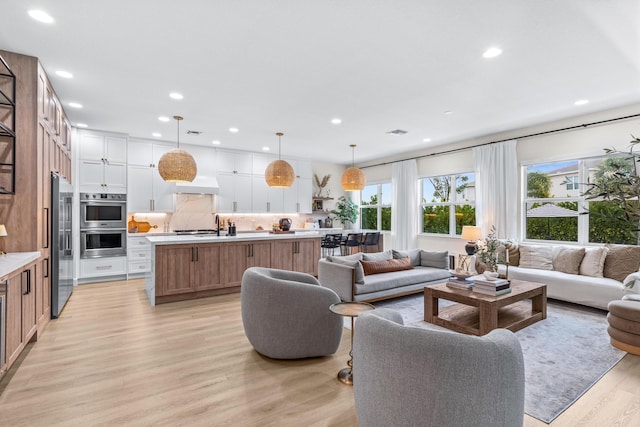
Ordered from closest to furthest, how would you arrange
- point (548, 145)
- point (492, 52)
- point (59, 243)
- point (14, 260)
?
point (14, 260)
point (492, 52)
point (59, 243)
point (548, 145)

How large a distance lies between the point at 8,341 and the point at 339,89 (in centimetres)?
403

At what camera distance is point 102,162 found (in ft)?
20.5

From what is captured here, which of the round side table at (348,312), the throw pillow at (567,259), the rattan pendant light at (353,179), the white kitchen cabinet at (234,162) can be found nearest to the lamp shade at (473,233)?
the throw pillow at (567,259)

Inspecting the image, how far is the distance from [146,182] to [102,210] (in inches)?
39.0

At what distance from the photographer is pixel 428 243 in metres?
7.54

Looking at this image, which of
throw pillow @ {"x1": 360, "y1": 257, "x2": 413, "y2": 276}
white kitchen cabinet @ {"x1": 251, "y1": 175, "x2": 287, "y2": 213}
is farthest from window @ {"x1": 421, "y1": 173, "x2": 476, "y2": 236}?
white kitchen cabinet @ {"x1": 251, "y1": 175, "x2": 287, "y2": 213}

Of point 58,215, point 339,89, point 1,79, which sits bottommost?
point 58,215

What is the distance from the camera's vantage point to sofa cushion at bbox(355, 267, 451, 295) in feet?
14.2

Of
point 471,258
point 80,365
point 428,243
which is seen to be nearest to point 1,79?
point 80,365

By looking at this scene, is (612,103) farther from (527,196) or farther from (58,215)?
(58,215)

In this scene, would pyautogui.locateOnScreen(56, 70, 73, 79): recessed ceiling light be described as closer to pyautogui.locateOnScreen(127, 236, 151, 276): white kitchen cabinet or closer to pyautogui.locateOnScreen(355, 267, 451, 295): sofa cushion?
pyautogui.locateOnScreen(127, 236, 151, 276): white kitchen cabinet

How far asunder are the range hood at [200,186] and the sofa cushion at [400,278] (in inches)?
171

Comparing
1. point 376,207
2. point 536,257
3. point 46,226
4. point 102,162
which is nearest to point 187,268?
point 46,226

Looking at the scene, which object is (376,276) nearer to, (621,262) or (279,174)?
(279,174)
